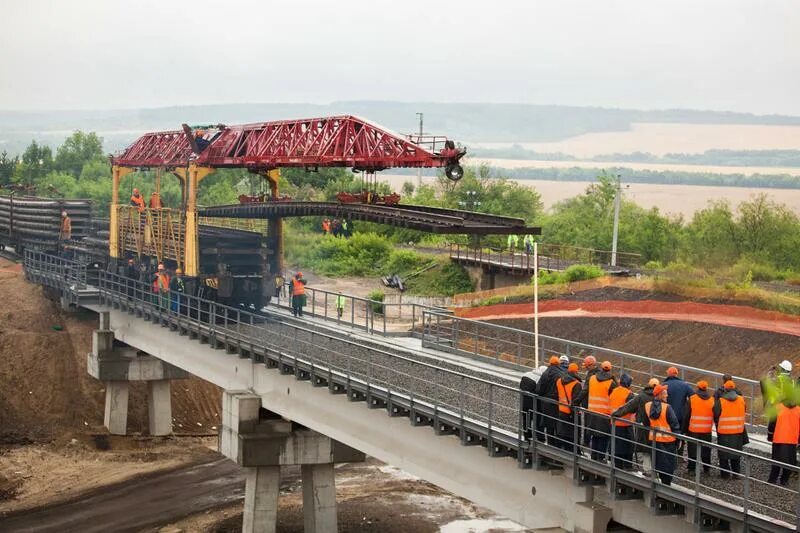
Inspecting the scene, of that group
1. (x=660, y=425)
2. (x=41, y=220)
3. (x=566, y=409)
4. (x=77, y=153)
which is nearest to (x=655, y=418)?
(x=660, y=425)

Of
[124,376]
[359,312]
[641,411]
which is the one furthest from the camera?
[359,312]

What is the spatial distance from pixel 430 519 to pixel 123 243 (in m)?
18.0

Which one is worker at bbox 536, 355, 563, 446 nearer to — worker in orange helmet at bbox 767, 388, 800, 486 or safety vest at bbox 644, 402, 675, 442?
safety vest at bbox 644, 402, 675, 442

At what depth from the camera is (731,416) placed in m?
19.4

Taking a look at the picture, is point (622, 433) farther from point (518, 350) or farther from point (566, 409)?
point (518, 350)

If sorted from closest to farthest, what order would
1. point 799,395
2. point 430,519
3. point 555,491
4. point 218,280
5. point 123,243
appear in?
point 799,395 < point 555,491 < point 430,519 < point 218,280 < point 123,243

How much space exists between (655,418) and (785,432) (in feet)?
6.10

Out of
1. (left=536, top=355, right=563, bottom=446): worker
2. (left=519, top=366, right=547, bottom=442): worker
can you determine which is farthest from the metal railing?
(left=536, top=355, right=563, bottom=446): worker

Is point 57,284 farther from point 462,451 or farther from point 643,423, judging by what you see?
point 643,423

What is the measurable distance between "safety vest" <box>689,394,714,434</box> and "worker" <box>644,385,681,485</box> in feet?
1.31

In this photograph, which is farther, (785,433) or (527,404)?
(527,404)

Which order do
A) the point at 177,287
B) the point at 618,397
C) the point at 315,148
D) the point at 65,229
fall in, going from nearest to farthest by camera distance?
the point at 618,397
the point at 315,148
the point at 177,287
the point at 65,229

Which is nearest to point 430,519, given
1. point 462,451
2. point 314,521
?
point 314,521

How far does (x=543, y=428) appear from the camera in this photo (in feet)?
69.9
